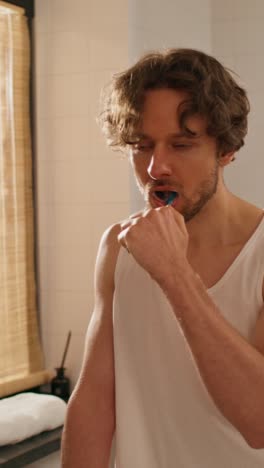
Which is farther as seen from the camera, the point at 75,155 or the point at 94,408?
the point at 75,155

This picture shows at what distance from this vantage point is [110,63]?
2363 mm

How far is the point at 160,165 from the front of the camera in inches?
50.3

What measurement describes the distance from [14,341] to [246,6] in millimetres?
1520

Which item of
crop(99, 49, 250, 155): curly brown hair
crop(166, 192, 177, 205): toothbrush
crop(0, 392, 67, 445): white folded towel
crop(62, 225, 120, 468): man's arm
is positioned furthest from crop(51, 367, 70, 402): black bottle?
crop(166, 192, 177, 205): toothbrush

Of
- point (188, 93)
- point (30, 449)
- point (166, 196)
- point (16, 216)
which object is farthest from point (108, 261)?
point (16, 216)

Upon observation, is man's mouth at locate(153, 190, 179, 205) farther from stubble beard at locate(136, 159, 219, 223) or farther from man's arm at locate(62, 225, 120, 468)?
man's arm at locate(62, 225, 120, 468)

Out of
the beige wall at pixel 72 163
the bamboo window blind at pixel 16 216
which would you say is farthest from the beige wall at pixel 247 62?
the bamboo window blind at pixel 16 216

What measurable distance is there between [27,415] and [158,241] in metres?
1.04

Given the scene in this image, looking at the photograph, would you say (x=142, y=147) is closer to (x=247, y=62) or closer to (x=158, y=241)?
(x=158, y=241)

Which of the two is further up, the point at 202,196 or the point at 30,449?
the point at 202,196

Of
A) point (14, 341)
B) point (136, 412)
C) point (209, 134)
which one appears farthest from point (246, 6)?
point (136, 412)

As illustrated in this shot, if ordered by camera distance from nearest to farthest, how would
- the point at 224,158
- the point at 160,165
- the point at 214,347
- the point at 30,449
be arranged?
the point at 214,347 → the point at 160,165 → the point at 224,158 → the point at 30,449

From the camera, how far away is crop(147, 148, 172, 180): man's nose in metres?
1.28

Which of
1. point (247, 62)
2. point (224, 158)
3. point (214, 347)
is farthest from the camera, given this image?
point (247, 62)
